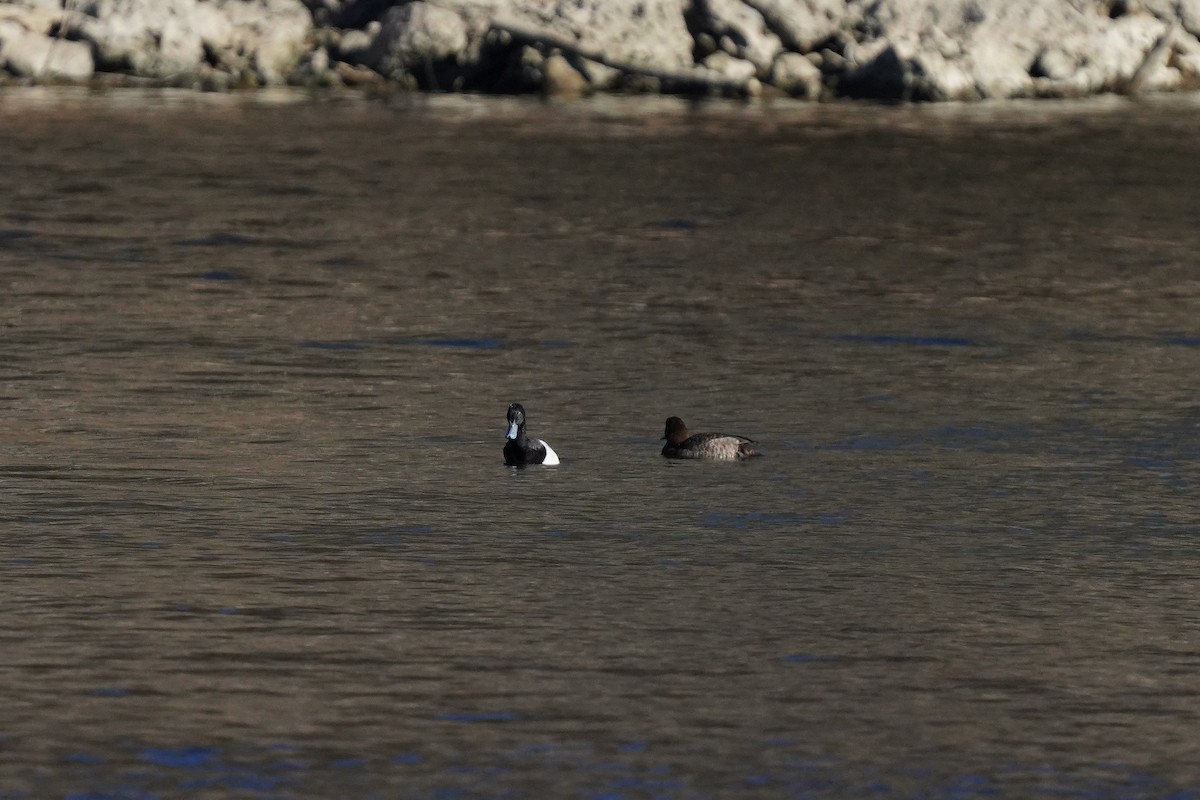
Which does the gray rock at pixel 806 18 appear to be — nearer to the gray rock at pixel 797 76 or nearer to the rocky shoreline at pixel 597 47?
the rocky shoreline at pixel 597 47

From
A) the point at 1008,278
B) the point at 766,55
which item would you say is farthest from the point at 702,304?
the point at 766,55

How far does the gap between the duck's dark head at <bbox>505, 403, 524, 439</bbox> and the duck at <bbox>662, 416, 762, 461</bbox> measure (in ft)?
2.98

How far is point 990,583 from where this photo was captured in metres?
11.5

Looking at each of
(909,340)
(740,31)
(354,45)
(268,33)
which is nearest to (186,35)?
(268,33)

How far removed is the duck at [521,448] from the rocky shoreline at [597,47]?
29.5 m

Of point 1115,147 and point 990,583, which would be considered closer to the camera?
point 990,583

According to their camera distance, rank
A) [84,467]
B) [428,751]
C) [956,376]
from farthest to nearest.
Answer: [956,376], [84,467], [428,751]

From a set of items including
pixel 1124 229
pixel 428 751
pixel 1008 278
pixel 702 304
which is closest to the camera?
pixel 428 751

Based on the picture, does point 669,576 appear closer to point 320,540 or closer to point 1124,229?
point 320,540

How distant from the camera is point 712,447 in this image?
14195mm

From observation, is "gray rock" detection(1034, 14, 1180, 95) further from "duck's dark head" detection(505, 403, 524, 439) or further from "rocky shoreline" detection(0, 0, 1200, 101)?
"duck's dark head" detection(505, 403, 524, 439)

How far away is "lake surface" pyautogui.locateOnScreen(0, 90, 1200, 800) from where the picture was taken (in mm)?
9016

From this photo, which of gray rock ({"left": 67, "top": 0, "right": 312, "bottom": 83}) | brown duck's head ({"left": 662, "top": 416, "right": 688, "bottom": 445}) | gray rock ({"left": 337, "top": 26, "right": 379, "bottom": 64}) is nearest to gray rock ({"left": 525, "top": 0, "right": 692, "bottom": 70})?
gray rock ({"left": 337, "top": 26, "right": 379, "bottom": 64})

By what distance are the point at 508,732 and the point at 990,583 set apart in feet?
10.9
